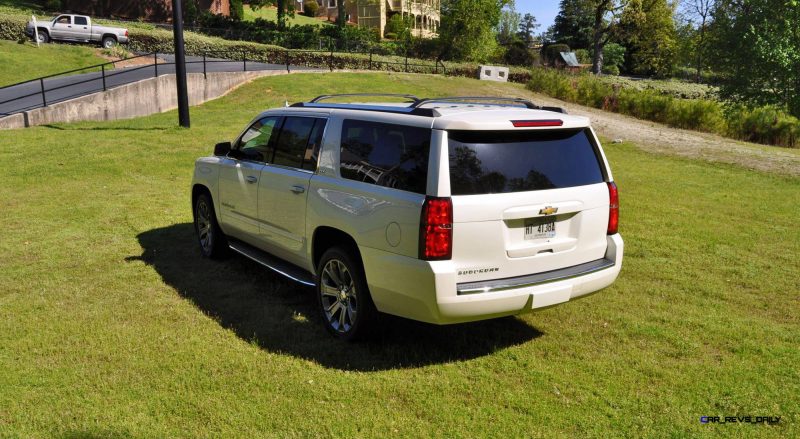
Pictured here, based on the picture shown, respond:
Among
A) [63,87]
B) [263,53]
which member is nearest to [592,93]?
[263,53]

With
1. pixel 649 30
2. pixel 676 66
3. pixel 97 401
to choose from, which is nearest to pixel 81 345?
pixel 97 401

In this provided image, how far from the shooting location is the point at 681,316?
5750mm

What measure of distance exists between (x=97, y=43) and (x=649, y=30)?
48.2 meters

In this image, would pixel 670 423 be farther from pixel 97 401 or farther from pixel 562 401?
pixel 97 401

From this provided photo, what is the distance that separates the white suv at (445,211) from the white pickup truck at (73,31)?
33.8m

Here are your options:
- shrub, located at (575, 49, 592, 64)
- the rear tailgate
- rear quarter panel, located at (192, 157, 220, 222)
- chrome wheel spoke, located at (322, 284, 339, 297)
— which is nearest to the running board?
chrome wheel spoke, located at (322, 284, 339, 297)

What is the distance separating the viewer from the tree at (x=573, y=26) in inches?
2896

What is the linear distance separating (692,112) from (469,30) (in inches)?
1107

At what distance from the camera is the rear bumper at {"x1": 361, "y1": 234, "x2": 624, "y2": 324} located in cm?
418

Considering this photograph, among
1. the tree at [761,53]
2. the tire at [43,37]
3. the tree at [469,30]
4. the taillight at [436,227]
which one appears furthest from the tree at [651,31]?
the taillight at [436,227]

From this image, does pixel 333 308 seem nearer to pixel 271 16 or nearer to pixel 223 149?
pixel 223 149

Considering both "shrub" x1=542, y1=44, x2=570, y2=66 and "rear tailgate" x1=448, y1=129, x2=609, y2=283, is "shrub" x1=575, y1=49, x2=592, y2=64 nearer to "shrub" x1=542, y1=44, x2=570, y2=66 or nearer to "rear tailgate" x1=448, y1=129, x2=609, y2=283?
"shrub" x1=542, y1=44, x2=570, y2=66

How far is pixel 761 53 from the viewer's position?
92.4 ft

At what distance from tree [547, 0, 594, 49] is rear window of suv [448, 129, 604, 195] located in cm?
7311
